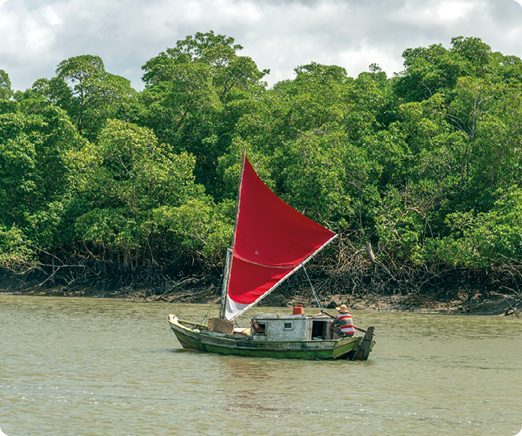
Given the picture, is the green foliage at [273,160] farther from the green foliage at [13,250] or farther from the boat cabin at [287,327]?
the boat cabin at [287,327]

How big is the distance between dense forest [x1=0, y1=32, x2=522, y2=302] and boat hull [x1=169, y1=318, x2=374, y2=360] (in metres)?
12.5

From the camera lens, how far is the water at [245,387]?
Result: 380 inches

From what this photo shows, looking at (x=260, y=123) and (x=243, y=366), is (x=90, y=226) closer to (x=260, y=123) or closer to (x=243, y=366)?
(x=260, y=123)

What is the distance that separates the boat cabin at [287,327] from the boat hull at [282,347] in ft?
0.49

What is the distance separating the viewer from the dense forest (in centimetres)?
2953

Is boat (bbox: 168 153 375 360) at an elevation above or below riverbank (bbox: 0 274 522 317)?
above

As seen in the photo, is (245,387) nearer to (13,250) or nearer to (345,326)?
(345,326)

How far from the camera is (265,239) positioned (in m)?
17.2

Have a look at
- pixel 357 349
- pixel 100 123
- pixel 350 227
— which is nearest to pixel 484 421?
pixel 357 349

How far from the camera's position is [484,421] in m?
10.1

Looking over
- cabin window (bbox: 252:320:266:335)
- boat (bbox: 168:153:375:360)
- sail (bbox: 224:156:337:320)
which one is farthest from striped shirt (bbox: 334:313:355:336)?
sail (bbox: 224:156:337:320)

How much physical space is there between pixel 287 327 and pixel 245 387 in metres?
3.46

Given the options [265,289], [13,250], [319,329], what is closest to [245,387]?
[319,329]

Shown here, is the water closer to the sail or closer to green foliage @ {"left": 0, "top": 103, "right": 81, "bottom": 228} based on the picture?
the sail
